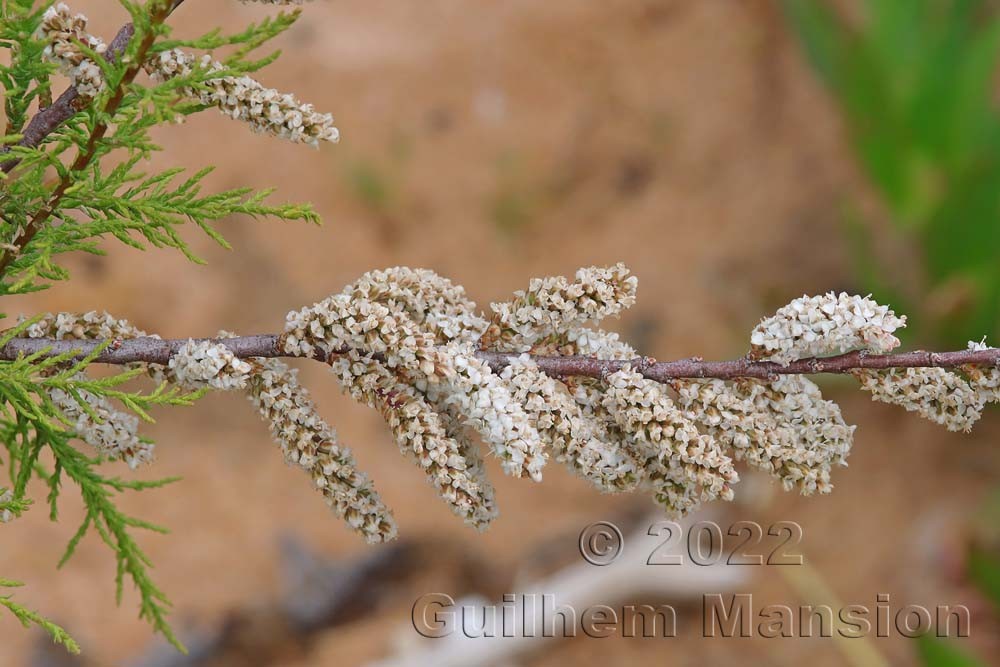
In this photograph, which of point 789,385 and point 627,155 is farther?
point 627,155

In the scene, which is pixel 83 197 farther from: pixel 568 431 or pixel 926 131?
pixel 926 131

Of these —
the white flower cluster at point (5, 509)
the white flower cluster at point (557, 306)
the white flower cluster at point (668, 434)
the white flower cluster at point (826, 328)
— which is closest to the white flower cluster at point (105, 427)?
the white flower cluster at point (5, 509)

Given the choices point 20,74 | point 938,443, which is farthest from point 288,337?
point 938,443

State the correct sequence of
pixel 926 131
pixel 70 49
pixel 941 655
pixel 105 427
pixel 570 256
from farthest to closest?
1. pixel 570 256
2. pixel 926 131
3. pixel 941 655
4. pixel 105 427
5. pixel 70 49

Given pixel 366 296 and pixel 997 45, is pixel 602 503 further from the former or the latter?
pixel 366 296

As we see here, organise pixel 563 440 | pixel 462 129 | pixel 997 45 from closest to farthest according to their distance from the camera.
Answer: pixel 563 440 < pixel 997 45 < pixel 462 129

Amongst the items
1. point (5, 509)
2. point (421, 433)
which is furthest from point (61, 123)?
point (421, 433)
